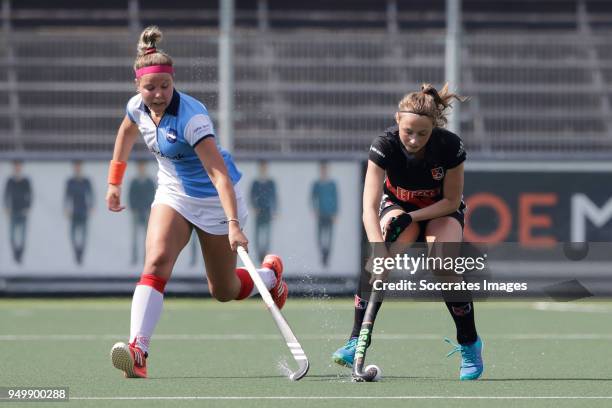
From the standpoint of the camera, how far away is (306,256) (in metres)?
15.0

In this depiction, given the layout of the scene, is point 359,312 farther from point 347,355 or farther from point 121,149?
point 121,149

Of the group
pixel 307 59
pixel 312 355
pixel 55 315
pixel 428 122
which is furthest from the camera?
pixel 307 59

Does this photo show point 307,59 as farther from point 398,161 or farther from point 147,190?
point 398,161

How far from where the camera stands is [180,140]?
A: 7.30 m

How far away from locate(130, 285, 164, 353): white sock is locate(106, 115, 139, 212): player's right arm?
0.57m

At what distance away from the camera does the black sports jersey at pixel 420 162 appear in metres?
7.14

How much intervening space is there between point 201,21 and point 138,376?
11.7 meters

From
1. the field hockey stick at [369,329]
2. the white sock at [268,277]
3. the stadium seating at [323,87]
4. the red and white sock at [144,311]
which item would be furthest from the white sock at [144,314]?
the stadium seating at [323,87]

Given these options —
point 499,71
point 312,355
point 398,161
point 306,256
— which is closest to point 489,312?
point 306,256

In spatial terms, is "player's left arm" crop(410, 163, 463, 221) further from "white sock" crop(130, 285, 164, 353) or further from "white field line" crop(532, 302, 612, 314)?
"white field line" crop(532, 302, 612, 314)

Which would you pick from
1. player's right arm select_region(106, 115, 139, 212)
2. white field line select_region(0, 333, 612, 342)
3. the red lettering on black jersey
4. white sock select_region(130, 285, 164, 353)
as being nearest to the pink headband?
player's right arm select_region(106, 115, 139, 212)

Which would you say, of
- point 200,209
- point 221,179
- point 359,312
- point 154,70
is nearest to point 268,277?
point 200,209

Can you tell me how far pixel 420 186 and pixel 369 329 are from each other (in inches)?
32.2

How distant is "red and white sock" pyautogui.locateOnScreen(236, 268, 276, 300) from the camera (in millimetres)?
8235
